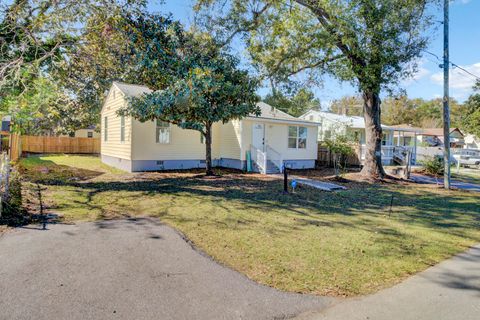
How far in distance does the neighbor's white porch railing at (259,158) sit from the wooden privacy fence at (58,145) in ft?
63.2

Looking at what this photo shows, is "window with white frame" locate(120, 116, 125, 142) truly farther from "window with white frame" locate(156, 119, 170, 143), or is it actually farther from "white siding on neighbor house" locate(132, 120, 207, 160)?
"window with white frame" locate(156, 119, 170, 143)

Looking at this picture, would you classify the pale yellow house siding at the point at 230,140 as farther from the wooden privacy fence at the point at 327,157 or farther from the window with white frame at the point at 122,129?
the wooden privacy fence at the point at 327,157

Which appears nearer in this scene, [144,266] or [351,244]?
[144,266]

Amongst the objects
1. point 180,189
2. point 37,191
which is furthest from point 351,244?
point 37,191

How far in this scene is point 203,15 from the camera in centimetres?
1330

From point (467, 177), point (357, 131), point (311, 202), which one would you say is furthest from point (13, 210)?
point (357, 131)

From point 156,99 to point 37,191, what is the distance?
188 inches

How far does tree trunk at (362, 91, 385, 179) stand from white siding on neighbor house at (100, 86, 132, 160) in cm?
1163

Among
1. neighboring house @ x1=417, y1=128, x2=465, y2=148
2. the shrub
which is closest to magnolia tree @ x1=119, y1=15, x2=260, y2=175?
the shrub

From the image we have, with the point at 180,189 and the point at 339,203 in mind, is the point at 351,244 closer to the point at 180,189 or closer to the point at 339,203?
the point at 339,203

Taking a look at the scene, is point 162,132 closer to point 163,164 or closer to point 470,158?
point 163,164

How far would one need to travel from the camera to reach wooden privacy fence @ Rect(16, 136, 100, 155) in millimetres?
28016

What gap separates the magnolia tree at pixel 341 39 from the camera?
11.9 m

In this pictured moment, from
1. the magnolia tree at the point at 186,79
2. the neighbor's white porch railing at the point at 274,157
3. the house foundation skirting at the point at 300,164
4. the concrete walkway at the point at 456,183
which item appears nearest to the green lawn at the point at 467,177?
the concrete walkway at the point at 456,183
